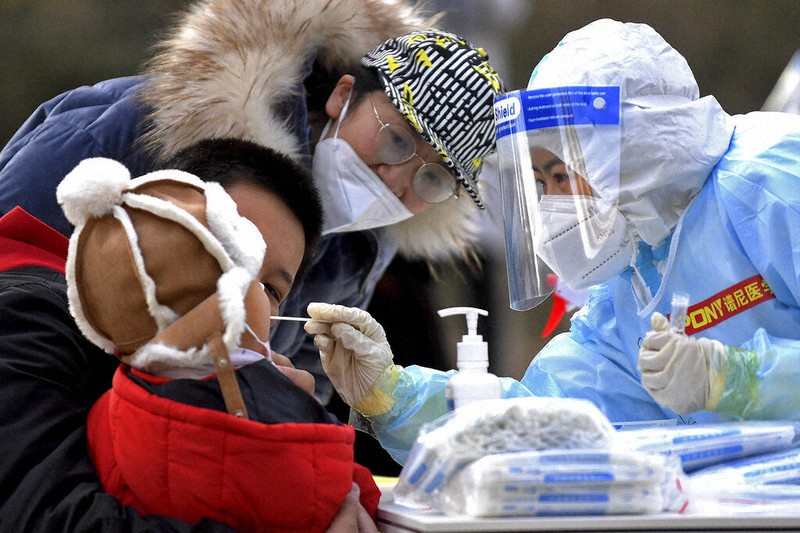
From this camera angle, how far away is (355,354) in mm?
1530

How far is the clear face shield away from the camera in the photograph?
5.06 feet

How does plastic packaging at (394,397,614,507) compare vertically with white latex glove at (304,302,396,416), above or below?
above

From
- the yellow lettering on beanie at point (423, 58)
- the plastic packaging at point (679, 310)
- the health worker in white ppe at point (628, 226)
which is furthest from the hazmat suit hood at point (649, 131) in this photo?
Answer: the yellow lettering on beanie at point (423, 58)

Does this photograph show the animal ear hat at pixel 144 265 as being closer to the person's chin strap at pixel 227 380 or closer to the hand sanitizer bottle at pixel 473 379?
the person's chin strap at pixel 227 380

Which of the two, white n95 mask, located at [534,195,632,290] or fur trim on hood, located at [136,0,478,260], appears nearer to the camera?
white n95 mask, located at [534,195,632,290]

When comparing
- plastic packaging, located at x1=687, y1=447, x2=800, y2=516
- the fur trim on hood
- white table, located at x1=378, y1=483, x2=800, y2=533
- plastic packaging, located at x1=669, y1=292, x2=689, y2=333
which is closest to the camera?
white table, located at x1=378, y1=483, x2=800, y2=533

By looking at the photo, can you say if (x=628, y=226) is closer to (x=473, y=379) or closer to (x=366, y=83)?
(x=473, y=379)

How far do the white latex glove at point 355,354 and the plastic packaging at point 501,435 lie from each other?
1.64 ft

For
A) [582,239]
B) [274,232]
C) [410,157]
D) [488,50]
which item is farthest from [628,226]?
[488,50]

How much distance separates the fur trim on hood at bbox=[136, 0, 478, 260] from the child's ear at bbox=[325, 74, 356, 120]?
0.12 ft

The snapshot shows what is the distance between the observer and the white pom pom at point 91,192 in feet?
3.17

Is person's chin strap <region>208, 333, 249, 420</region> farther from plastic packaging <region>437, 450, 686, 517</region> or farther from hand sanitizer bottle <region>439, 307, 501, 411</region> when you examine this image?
hand sanitizer bottle <region>439, 307, 501, 411</region>

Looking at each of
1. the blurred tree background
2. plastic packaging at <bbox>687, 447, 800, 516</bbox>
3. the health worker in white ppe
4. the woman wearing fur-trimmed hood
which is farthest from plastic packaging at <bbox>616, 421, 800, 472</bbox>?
the blurred tree background

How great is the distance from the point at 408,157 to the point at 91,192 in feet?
4.24
